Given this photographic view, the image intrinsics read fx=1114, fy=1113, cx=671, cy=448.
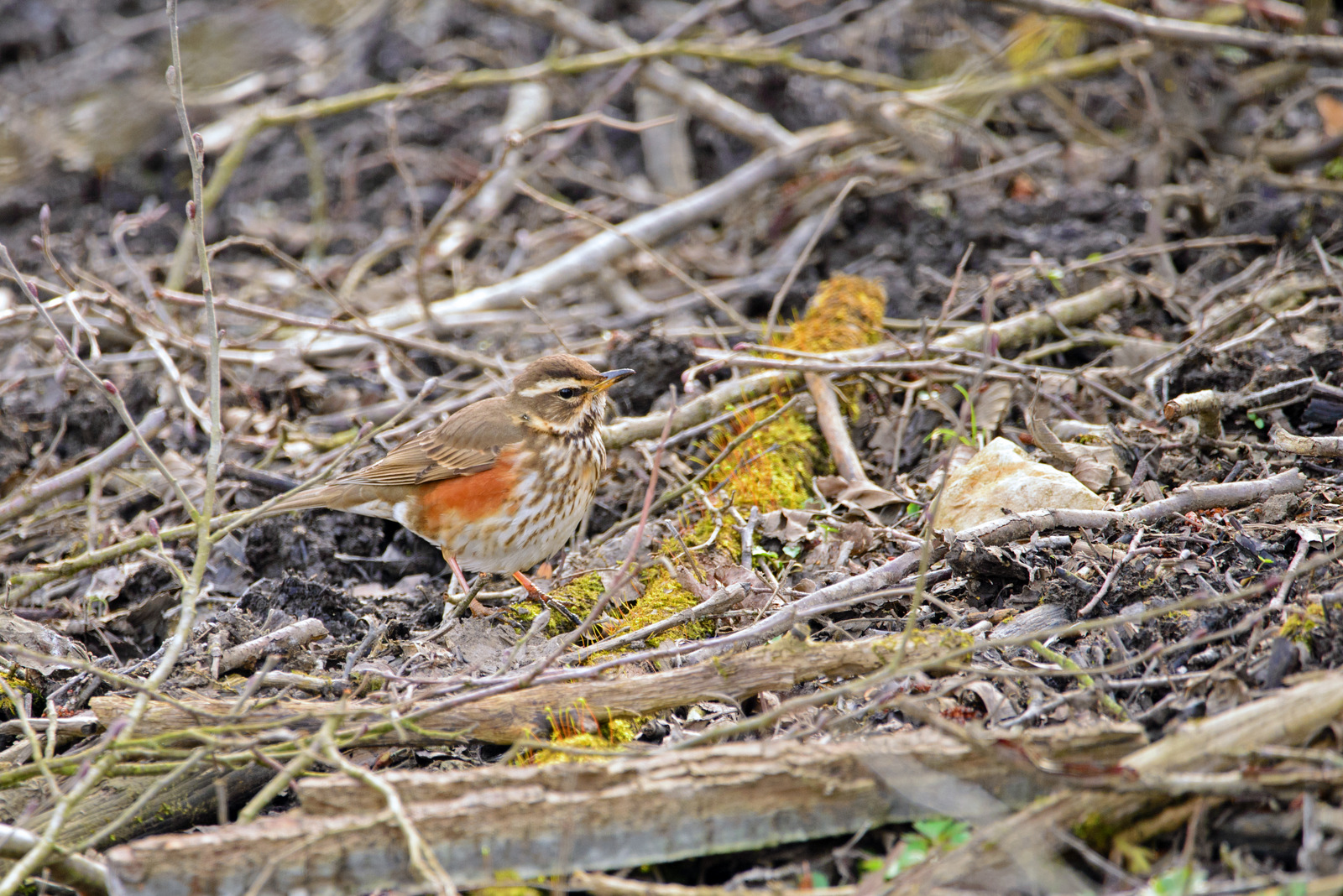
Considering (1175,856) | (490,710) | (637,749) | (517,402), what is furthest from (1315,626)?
(517,402)

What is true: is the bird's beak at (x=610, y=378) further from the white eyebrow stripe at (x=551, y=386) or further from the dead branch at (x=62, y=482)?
the dead branch at (x=62, y=482)

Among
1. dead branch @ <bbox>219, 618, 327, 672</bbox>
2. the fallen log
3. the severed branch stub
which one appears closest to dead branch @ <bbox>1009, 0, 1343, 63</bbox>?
the severed branch stub

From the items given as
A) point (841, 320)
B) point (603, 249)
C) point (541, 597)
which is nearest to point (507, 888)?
point (541, 597)

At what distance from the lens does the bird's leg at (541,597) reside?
196 inches

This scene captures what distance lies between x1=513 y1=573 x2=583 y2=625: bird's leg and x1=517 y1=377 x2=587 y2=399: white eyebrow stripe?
96 cm

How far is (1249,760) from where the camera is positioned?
290 cm

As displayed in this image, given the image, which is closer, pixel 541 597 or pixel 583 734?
pixel 583 734

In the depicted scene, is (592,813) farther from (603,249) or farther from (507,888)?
(603,249)

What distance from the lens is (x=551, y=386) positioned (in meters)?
5.85

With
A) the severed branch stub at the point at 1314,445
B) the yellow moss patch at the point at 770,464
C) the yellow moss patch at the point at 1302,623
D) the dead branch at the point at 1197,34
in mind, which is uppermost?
the dead branch at the point at 1197,34

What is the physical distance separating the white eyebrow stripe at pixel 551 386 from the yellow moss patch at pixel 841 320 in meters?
1.48

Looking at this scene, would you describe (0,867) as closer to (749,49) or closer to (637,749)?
(637,749)

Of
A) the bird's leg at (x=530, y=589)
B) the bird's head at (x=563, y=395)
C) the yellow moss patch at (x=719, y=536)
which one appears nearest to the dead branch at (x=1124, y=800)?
the yellow moss patch at (x=719, y=536)

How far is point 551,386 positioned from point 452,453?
2.10 ft
